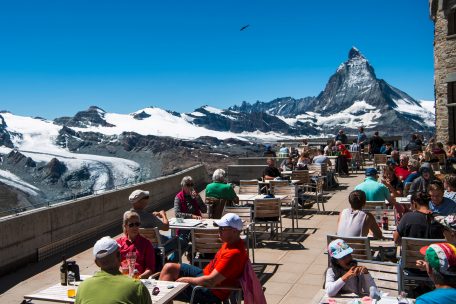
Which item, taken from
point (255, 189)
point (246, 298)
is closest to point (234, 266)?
point (246, 298)

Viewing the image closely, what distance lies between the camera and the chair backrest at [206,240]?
7.34 meters

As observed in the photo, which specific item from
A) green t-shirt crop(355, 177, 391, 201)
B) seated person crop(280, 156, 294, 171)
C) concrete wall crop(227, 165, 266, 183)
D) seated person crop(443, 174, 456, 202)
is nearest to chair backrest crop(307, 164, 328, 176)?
seated person crop(280, 156, 294, 171)

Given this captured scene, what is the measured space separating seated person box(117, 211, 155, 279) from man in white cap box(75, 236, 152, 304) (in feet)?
5.58

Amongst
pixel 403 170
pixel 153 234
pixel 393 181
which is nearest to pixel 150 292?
pixel 153 234

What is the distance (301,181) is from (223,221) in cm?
930

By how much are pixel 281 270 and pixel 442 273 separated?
513cm

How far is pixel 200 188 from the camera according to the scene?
20.1 metres

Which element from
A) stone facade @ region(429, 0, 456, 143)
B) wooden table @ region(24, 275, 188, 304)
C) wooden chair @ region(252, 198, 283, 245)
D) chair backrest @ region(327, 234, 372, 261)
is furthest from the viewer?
stone facade @ region(429, 0, 456, 143)

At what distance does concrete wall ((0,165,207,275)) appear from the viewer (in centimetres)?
914

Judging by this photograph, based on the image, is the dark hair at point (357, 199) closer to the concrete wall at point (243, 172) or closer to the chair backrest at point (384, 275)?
the chair backrest at point (384, 275)

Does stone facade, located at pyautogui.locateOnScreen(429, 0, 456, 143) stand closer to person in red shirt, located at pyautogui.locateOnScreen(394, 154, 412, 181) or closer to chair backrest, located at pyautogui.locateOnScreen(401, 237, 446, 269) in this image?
person in red shirt, located at pyautogui.locateOnScreen(394, 154, 412, 181)

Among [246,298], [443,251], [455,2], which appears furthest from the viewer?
[455,2]

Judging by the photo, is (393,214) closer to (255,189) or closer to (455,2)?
(255,189)

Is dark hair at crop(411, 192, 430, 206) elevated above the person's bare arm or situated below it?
above
